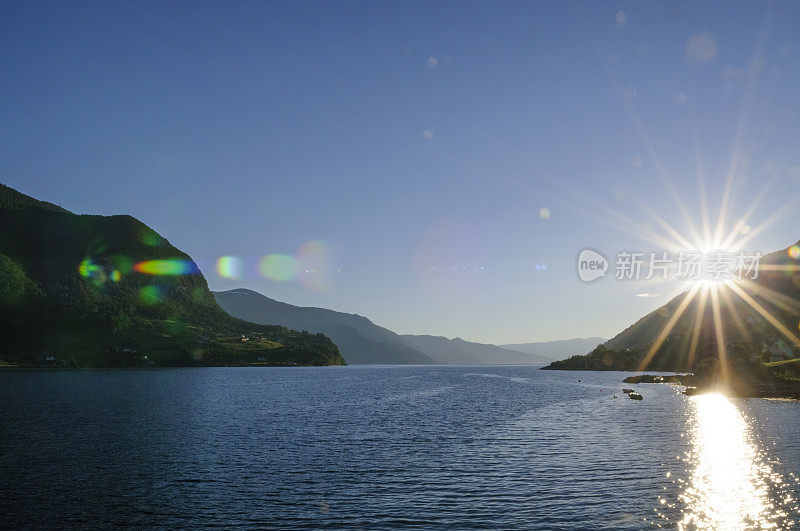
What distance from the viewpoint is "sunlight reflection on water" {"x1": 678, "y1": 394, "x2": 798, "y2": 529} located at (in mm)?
37094

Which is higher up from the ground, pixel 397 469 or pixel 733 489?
pixel 733 489

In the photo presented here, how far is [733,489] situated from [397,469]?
31.6 m

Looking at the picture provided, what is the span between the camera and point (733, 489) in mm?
45656

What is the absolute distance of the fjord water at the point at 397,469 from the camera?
124 ft

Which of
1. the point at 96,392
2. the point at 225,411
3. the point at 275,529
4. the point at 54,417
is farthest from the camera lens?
the point at 96,392

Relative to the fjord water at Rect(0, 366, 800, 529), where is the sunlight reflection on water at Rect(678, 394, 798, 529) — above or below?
above

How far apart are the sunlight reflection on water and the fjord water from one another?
0.76 feet

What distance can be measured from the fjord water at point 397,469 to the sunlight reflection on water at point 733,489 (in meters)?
0.23

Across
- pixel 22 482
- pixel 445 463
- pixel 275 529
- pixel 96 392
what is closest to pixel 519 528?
pixel 275 529

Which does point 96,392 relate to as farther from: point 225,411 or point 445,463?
point 445,463

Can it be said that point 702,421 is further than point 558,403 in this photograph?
No

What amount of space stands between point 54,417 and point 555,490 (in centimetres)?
8890

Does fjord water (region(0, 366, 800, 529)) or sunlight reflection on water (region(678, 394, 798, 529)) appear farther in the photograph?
fjord water (region(0, 366, 800, 529))

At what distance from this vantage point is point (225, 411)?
106 m
